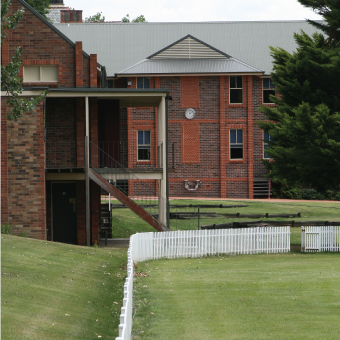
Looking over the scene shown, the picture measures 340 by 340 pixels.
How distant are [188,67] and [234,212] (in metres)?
11.0

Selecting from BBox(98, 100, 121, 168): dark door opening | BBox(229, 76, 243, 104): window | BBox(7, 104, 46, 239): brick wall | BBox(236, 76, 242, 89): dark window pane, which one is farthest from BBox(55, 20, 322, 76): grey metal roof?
BBox(7, 104, 46, 239): brick wall

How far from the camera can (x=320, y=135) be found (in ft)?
61.8

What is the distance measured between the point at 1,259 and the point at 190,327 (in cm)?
558

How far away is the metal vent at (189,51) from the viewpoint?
3606 cm

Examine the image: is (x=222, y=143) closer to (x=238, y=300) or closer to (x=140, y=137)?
(x=140, y=137)

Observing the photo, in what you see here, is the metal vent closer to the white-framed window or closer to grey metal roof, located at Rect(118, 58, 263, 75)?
grey metal roof, located at Rect(118, 58, 263, 75)

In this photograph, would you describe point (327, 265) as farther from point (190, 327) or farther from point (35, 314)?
point (35, 314)

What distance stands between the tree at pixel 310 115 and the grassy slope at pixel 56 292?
25.9ft

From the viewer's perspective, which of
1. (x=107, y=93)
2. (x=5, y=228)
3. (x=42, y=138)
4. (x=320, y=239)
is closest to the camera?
(x=5, y=228)

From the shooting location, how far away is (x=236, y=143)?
36.5m

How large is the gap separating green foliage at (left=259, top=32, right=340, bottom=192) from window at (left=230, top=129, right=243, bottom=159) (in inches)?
557

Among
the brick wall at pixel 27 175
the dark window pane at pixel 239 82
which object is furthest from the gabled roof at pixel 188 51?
the brick wall at pixel 27 175

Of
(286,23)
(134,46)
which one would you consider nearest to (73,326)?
(134,46)

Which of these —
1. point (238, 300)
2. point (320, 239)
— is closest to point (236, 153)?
point (320, 239)
